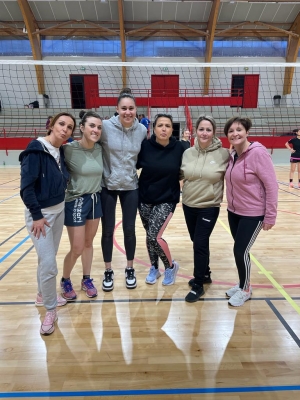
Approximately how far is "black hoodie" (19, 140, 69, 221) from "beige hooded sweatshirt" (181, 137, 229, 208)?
107 cm

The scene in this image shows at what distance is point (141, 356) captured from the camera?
6.79 ft

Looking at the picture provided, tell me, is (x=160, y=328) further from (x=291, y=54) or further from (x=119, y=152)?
(x=291, y=54)

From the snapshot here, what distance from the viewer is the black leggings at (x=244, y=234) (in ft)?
7.97

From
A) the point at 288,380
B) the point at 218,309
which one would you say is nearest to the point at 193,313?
the point at 218,309

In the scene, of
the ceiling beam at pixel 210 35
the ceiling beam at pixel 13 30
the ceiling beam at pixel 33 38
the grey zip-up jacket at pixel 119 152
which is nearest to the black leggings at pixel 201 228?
the grey zip-up jacket at pixel 119 152

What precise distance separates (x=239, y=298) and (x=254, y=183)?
1061 mm

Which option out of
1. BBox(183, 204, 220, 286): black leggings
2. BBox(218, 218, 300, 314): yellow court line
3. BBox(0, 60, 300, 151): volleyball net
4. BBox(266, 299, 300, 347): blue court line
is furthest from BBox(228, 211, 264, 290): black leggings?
BBox(0, 60, 300, 151): volleyball net

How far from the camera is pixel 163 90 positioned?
1508 centimetres

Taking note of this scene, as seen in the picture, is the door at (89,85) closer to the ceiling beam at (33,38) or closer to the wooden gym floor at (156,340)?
the ceiling beam at (33,38)

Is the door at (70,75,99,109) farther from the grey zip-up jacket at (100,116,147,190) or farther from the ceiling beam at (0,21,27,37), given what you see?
the grey zip-up jacket at (100,116,147,190)

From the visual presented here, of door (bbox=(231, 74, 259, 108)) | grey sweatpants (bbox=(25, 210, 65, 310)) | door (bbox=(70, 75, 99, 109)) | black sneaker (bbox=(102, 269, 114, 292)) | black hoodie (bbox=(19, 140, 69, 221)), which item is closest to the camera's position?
black hoodie (bbox=(19, 140, 69, 221))

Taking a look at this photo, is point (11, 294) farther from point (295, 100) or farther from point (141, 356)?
point (295, 100)

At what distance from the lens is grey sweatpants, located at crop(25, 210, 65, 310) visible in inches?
84.1

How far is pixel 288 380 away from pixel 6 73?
1666 centimetres
